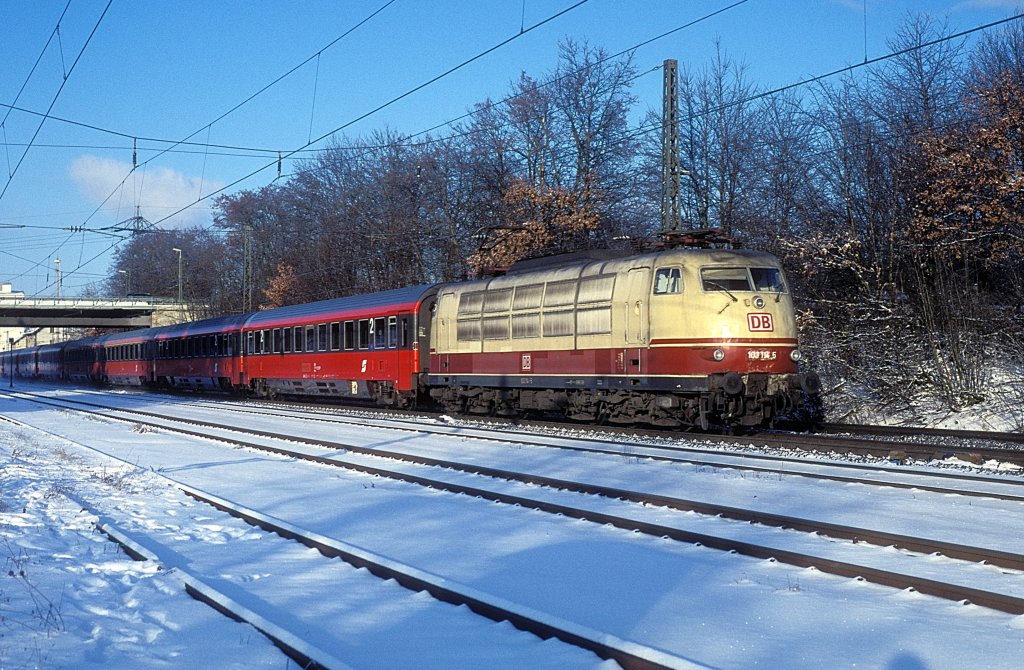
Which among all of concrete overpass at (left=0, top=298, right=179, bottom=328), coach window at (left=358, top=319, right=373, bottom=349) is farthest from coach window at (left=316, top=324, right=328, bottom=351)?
concrete overpass at (left=0, top=298, right=179, bottom=328)

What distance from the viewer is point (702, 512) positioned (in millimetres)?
9562

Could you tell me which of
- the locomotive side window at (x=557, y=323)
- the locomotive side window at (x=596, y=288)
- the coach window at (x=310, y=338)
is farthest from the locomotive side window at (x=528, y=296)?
the coach window at (x=310, y=338)

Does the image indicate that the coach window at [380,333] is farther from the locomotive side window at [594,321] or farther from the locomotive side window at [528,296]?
the locomotive side window at [594,321]

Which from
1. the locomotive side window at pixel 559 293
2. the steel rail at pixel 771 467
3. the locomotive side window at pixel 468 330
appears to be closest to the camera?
the steel rail at pixel 771 467

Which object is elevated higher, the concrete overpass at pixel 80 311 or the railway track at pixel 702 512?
the concrete overpass at pixel 80 311

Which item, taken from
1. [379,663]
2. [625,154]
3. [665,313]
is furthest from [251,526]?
[625,154]

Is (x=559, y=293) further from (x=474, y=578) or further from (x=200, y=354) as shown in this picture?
(x=200, y=354)

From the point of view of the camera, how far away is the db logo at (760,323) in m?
16.2

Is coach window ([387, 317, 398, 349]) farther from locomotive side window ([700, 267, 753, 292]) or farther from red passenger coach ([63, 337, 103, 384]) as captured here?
red passenger coach ([63, 337, 103, 384])

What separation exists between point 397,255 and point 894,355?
93.5 feet

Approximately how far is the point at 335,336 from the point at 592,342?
12.7 m

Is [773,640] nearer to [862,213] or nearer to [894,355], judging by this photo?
[894,355]

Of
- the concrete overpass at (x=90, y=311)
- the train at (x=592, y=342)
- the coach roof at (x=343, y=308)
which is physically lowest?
the train at (x=592, y=342)

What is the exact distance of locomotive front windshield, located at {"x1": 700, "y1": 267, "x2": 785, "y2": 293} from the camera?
16250mm
